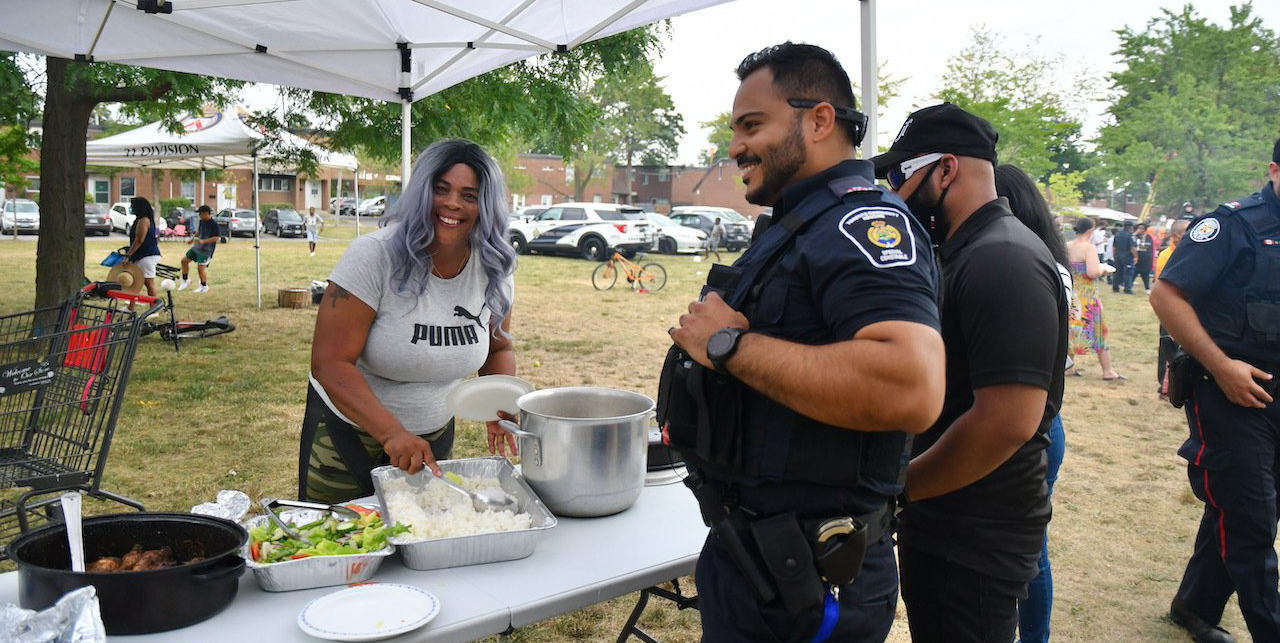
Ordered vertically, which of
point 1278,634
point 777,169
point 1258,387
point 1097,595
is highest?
point 777,169

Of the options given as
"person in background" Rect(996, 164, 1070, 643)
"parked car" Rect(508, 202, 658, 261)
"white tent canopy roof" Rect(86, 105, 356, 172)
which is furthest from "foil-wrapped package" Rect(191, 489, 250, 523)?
"parked car" Rect(508, 202, 658, 261)

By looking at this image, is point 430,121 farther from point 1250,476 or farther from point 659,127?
point 659,127

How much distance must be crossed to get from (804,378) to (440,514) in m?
1.13

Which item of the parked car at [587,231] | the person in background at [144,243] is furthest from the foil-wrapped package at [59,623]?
the parked car at [587,231]

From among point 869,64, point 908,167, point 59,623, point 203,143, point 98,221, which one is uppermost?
point 203,143

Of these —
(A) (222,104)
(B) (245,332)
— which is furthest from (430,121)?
(B) (245,332)

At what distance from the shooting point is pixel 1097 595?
414 cm

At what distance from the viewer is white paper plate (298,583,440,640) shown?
1.56 metres

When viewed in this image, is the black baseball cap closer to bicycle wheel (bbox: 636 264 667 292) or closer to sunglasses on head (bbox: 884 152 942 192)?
sunglasses on head (bbox: 884 152 942 192)

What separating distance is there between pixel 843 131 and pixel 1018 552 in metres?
1.18

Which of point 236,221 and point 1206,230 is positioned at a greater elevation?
point 1206,230

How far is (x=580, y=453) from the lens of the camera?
2150mm

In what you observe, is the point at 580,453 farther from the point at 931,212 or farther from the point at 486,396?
the point at 931,212

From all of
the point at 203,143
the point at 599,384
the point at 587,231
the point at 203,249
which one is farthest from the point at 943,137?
the point at 587,231
